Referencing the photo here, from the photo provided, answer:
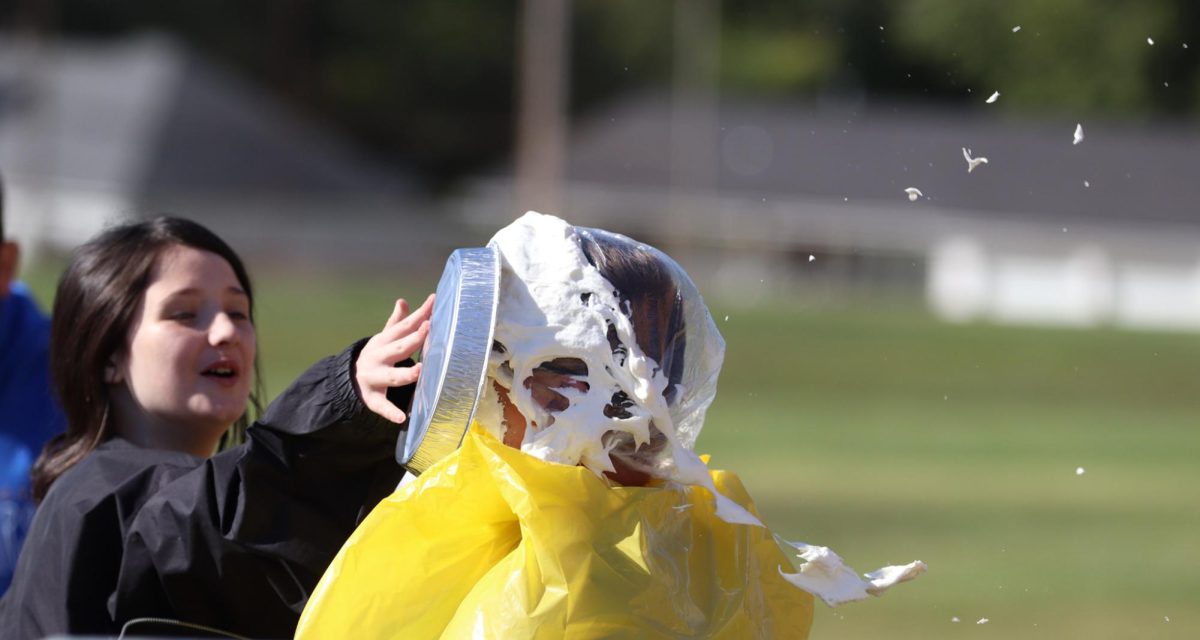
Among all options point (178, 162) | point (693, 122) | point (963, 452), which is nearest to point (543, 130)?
point (693, 122)

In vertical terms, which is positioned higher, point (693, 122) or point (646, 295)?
point (646, 295)

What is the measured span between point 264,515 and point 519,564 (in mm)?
530

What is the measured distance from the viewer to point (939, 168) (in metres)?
41.1

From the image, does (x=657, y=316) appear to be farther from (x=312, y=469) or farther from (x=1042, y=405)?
(x=1042, y=405)

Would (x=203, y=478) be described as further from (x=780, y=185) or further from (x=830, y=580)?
(x=780, y=185)

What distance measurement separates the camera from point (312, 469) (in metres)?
2.36

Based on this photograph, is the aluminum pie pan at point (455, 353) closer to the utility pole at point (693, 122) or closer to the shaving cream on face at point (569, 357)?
the shaving cream on face at point (569, 357)

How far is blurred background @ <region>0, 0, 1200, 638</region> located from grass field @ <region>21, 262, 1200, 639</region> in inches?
3.8

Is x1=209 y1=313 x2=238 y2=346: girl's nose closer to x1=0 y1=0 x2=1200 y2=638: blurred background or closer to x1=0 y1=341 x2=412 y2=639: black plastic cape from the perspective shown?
x1=0 y1=341 x2=412 y2=639: black plastic cape

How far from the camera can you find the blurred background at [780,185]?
19219 millimetres

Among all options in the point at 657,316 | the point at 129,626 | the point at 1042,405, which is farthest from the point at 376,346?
the point at 1042,405

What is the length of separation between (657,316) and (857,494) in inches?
453

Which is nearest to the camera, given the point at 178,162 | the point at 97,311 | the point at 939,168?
the point at 97,311

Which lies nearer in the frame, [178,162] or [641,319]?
[641,319]
